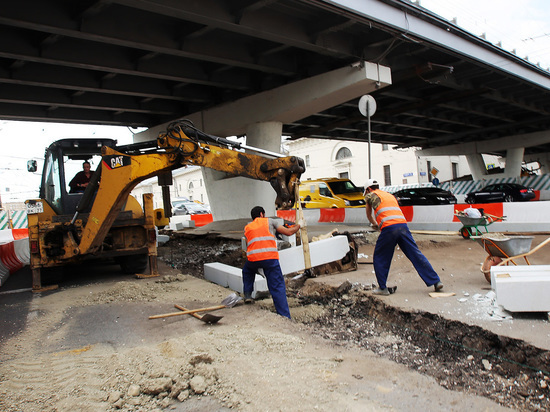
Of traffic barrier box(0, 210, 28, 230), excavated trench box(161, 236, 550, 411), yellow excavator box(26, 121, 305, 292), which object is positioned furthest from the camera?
traffic barrier box(0, 210, 28, 230)

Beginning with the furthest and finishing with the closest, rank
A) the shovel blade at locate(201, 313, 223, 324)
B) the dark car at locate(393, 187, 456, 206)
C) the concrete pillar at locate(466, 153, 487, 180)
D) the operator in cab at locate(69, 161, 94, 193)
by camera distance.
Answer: the concrete pillar at locate(466, 153, 487, 180)
the dark car at locate(393, 187, 456, 206)
the operator in cab at locate(69, 161, 94, 193)
the shovel blade at locate(201, 313, 223, 324)

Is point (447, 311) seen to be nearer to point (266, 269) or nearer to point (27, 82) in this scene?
point (266, 269)

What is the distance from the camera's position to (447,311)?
16.7 ft

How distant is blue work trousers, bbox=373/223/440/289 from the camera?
5.95 meters

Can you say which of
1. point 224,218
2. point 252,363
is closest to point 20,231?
point 224,218

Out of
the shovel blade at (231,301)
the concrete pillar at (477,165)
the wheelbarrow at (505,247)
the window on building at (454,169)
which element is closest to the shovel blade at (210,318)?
the shovel blade at (231,301)

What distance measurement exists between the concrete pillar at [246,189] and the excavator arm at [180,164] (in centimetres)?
834

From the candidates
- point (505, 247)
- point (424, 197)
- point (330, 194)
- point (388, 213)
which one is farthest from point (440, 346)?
point (424, 197)

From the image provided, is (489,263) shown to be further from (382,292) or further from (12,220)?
(12,220)

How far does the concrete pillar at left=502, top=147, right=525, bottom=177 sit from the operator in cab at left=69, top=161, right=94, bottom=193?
34.1 m

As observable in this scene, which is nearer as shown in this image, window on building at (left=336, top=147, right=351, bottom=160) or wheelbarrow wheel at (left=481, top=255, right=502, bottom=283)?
wheelbarrow wheel at (left=481, top=255, right=502, bottom=283)

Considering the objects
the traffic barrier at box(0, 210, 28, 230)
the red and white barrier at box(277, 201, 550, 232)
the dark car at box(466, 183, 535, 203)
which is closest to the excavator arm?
the red and white barrier at box(277, 201, 550, 232)

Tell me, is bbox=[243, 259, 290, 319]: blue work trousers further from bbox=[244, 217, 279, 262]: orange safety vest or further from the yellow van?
the yellow van

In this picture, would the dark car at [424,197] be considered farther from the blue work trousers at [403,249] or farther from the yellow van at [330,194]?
the blue work trousers at [403,249]
